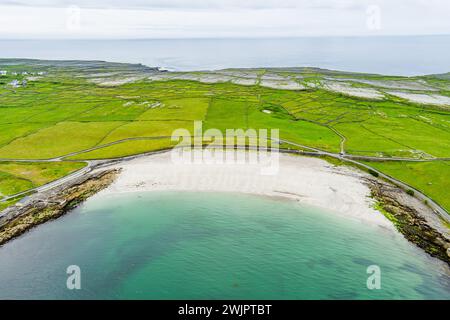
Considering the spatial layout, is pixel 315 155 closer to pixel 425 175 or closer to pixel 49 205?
pixel 425 175

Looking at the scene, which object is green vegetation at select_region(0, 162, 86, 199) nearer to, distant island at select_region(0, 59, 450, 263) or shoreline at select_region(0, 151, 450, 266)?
distant island at select_region(0, 59, 450, 263)

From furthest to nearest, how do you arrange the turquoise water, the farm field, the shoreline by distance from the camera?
the farm field
the shoreline
the turquoise water

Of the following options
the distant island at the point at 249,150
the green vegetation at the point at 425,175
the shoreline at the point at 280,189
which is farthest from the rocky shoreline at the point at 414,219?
the green vegetation at the point at 425,175

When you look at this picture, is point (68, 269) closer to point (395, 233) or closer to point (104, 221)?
point (104, 221)

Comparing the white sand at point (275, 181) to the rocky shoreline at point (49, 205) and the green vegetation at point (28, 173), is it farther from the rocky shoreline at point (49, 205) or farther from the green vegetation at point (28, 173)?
the green vegetation at point (28, 173)

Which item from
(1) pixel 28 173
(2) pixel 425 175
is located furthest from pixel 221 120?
(2) pixel 425 175

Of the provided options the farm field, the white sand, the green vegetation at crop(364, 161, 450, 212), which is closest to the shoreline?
the white sand
